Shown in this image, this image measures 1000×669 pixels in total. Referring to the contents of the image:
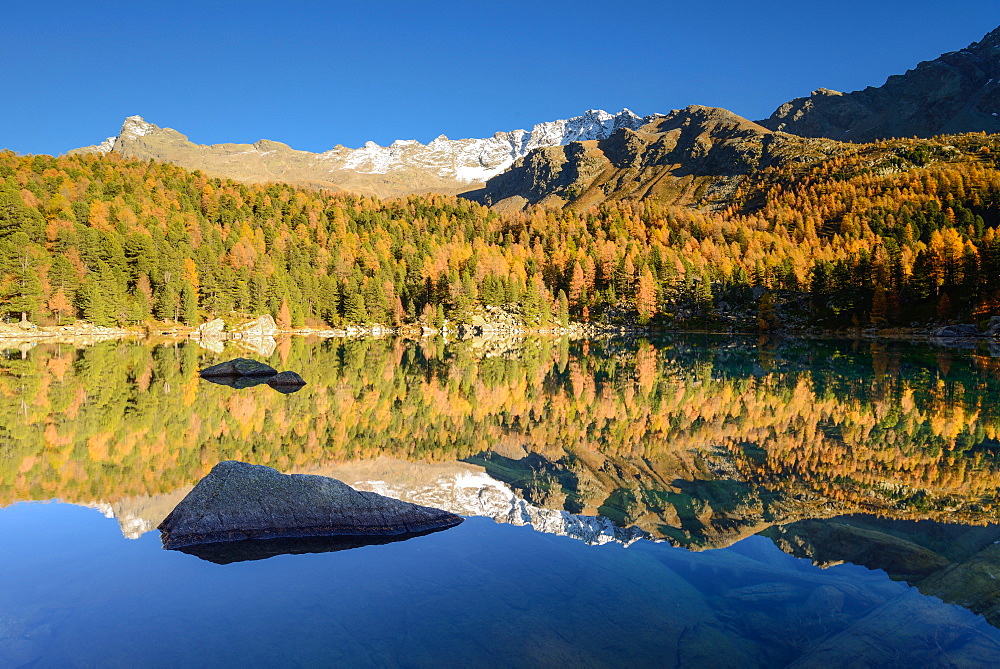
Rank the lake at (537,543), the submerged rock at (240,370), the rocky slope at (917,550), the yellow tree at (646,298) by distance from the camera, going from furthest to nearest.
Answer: the yellow tree at (646,298), the submerged rock at (240,370), the rocky slope at (917,550), the lake at (537,543)

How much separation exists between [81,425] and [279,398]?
7914 mm

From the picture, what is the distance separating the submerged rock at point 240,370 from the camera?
32656 millimetres

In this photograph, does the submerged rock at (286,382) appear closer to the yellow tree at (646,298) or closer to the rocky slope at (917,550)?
the rocky slope at (917,550)

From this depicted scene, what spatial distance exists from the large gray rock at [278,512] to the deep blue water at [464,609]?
1.93 feet

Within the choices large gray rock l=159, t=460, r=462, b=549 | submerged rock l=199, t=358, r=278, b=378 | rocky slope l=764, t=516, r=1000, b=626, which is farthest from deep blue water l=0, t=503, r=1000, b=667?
submerged rock l=199, t=358, r=278, b=378

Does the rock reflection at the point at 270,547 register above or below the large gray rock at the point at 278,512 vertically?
below

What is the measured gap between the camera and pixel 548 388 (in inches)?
1206

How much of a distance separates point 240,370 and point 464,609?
29.2 m

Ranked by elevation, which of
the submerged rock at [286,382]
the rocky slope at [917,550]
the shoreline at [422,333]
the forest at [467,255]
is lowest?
the shoreline at [422,333]

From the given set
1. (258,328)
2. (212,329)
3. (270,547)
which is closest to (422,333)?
(258,328)

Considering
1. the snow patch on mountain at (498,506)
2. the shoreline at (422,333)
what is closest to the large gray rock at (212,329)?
the shoreline at (422,333)

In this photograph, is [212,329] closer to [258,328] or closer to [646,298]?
[258,328]

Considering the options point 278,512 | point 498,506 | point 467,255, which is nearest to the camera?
point 278,512

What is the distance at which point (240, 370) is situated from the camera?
32625 mm
